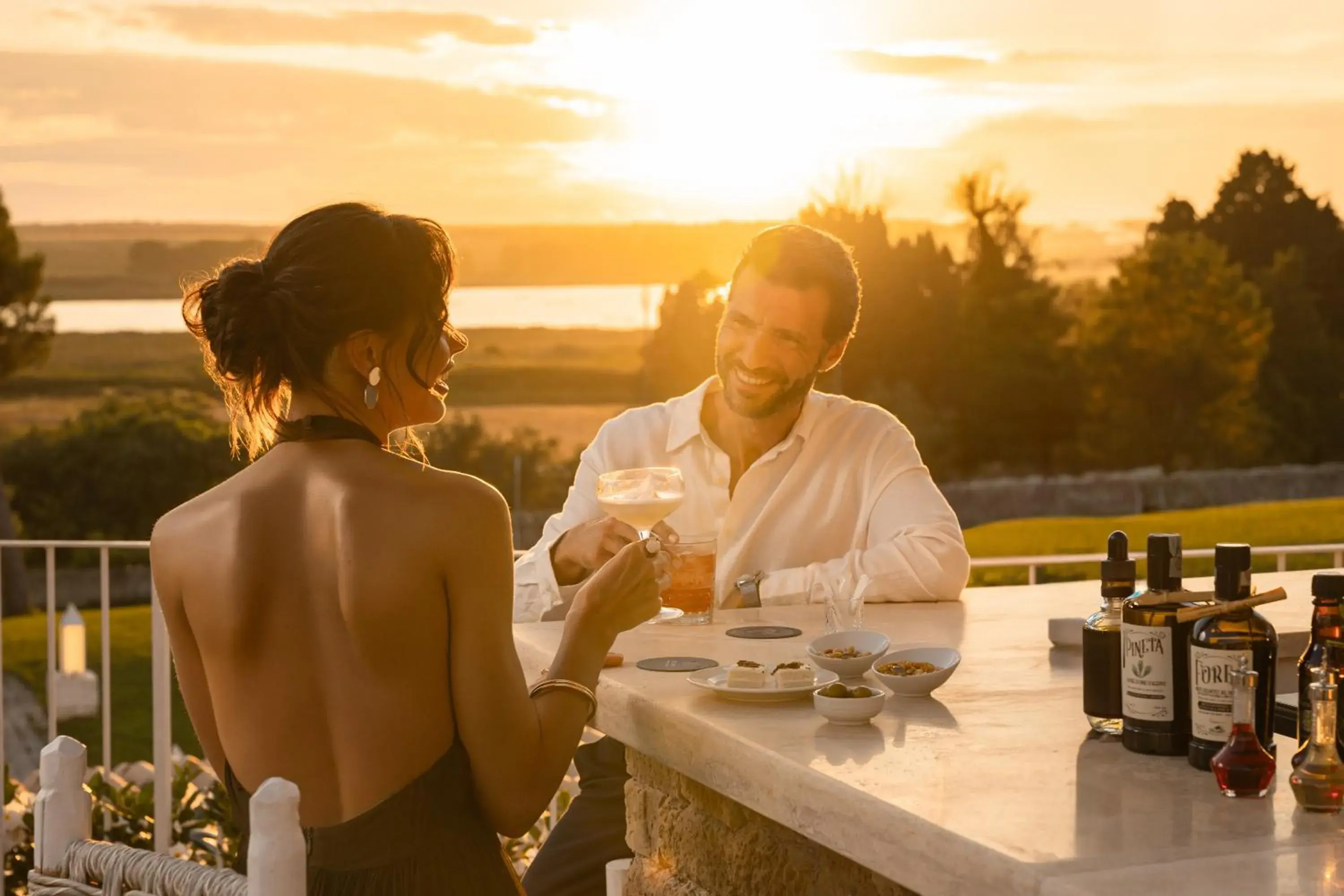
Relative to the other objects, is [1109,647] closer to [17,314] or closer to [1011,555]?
[17,314]

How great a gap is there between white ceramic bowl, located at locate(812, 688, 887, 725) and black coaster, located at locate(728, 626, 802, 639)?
2.14ft

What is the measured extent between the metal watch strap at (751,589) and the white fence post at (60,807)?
1.72m

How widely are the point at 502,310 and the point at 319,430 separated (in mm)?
15247

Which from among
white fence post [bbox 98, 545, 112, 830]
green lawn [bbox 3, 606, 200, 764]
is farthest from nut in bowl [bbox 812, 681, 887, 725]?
green lawn [bbox 3, 606, 200, 764]

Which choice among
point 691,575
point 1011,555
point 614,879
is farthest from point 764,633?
point 1011,555

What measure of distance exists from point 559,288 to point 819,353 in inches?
532

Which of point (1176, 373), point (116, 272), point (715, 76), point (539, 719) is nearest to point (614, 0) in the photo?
point (715, 76)

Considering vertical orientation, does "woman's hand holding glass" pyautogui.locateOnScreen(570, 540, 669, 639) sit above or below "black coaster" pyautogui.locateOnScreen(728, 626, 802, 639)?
above

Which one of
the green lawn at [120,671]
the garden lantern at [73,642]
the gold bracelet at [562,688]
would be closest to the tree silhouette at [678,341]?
the green lawn at [120,671]

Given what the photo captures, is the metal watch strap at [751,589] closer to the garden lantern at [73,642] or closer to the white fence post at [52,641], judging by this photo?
Answer: the white fence post at [52,641]

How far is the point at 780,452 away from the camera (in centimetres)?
321

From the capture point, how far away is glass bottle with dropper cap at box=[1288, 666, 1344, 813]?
137 centimetres

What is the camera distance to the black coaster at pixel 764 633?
242cm

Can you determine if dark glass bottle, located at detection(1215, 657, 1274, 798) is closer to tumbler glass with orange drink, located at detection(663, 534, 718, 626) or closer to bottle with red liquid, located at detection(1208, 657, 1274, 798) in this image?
bottle with red liquid, located at detection(1208, 657, 1274, 798)
